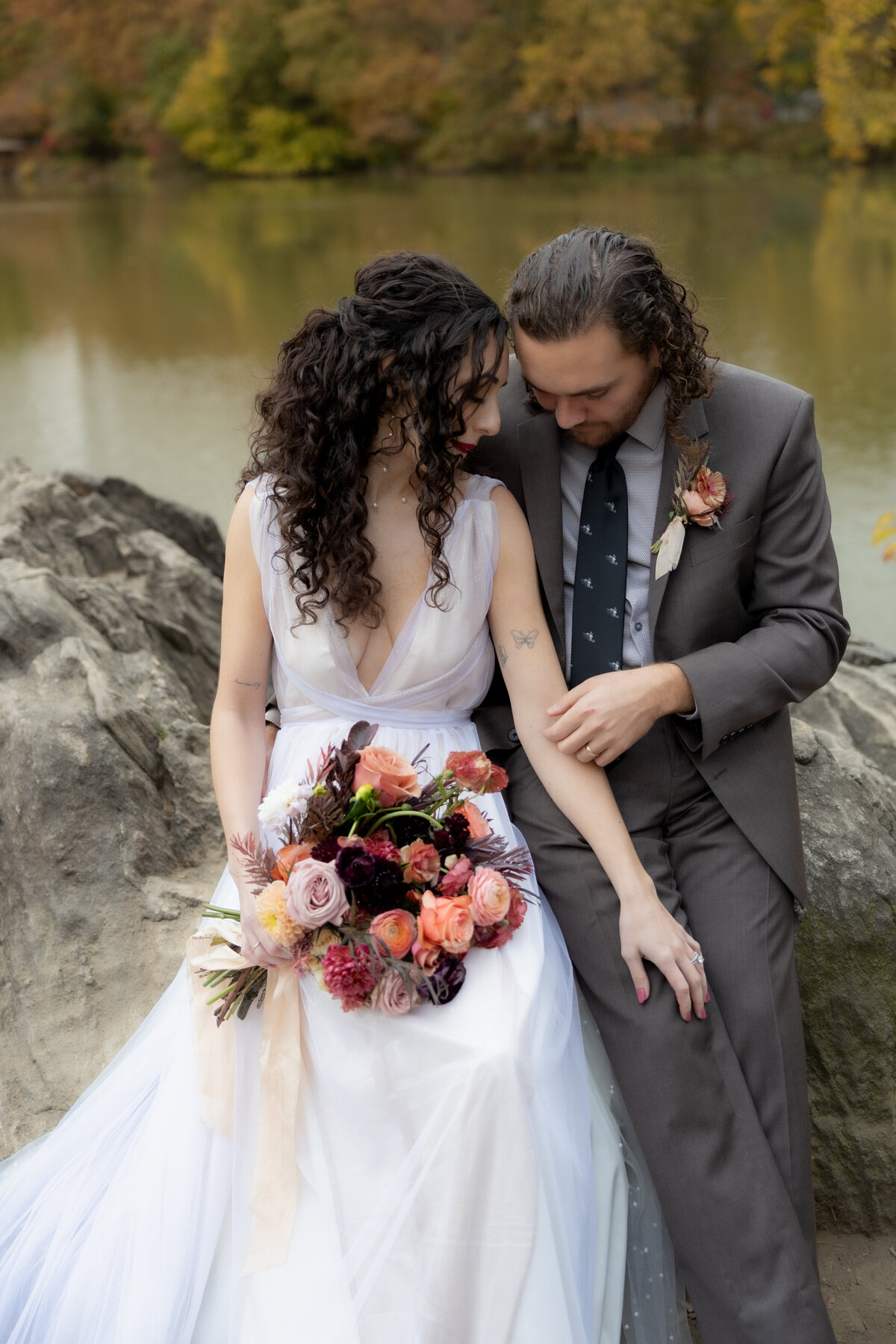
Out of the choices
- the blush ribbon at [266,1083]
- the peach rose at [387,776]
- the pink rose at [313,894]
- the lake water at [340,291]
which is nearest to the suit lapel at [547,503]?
the peach rose at [387,776]

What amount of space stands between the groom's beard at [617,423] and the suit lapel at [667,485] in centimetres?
9

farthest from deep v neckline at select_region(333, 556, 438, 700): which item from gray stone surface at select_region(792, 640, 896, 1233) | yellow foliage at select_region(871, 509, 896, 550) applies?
yellow foliage at select_region(871, 509, 896, 550)

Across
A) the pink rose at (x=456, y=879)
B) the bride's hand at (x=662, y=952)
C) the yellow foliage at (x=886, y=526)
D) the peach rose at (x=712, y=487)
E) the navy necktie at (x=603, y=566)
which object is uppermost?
the peach rose at (x=712, y=487)

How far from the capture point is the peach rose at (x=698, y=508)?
7.02 ft

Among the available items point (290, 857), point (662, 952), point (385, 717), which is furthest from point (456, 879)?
point (385, 717)

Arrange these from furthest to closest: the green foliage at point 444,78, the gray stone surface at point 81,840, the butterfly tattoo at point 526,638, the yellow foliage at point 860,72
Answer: the green foliage at point 444,78
the yellow foliage at point 860,72
the gray stone surface at point 81,840
the butterfly tattoo at point 526,638

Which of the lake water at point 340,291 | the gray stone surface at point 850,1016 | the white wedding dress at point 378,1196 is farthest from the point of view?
the lake water at point 340,291

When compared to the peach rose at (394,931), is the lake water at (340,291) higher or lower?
lower

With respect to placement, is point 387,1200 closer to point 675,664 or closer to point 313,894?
point 313,894

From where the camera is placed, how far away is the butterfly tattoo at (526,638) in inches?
86.2

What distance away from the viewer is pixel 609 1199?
1790 mm

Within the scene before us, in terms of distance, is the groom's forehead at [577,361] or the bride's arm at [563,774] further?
the groom's forehead at [577,361]

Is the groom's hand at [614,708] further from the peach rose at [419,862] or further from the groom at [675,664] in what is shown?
the peach rose at [419,862]

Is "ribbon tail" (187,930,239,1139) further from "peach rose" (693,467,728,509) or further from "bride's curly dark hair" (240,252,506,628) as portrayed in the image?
"peach rose" (693,467,728,509)
